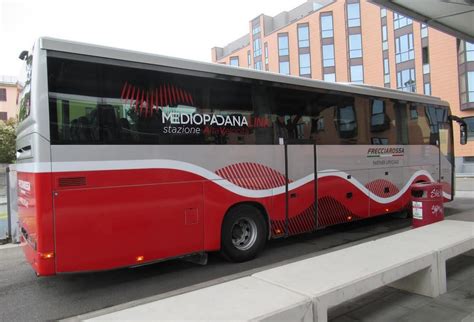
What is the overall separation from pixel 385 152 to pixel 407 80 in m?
31.5

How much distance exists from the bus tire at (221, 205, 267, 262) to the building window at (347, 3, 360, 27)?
43.1 m

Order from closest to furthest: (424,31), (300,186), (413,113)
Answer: (300,186)
(413,113)
(424,31)

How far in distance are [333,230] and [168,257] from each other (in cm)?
512

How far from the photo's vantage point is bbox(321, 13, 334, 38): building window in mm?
47344

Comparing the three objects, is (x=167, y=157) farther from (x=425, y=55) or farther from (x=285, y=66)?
(x=285, y=66)

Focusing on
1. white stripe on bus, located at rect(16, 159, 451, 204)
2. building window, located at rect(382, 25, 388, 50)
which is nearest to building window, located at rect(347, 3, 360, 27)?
building window, located at rect(382, 25, 388, 50)

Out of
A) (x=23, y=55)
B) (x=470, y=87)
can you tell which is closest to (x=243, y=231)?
(x=23, y=55)

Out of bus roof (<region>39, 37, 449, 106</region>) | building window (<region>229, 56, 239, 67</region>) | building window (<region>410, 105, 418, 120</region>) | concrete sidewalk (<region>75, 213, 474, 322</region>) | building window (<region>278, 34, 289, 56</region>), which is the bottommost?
concrete sidewalk (<region>75, 213, 474, 322</region>)

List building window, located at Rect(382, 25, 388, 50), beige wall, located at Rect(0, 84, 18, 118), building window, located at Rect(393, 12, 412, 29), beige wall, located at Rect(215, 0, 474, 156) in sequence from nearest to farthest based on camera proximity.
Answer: beige wall, located at Rect(215, 0, 474, 156) < building window, located at Rect(393, 12, 412, 29) < building window, located at Rect(382, 25, 388, 50) < beige wall, located at Rect(0, 84, 18, 118)

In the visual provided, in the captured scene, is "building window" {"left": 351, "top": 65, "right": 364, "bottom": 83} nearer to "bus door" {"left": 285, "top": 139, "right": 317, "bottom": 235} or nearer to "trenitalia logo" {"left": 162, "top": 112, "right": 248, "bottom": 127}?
"bus door" {"left": 285, "top": 139, "right": 317, "bottom": 235}

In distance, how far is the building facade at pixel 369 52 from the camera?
32.5m

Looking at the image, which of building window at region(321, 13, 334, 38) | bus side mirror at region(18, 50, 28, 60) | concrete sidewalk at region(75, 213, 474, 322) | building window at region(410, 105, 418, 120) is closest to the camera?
concrete sidewalk at region(75, 213, 474, 322)

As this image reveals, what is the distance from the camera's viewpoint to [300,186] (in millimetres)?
7684

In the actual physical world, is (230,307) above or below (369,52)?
below
